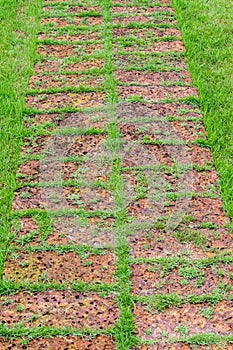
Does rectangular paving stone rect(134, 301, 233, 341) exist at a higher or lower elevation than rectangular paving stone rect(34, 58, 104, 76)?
lower

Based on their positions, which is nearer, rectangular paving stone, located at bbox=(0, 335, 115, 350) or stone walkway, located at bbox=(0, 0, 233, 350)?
rectangular paving stone, located at bbox=(0, 335, 115, 350)

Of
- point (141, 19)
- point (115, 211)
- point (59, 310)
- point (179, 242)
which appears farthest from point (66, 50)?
point (59, 310)

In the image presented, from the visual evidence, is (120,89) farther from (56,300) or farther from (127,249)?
(56,300)

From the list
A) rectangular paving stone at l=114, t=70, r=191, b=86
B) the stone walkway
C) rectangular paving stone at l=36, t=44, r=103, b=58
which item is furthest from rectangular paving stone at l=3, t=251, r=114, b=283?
rectangular paving stone at l=36, t=44, r=103, b=58

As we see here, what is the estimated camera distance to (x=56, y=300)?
3.24 metres

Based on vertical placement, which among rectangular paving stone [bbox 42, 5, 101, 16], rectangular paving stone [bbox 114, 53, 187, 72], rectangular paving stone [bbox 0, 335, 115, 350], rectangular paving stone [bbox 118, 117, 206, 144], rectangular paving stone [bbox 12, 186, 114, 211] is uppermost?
rectangular paving stone [bbox 42, 5, 101, 16]

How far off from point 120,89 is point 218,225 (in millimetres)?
1598

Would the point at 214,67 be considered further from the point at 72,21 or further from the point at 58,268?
the point at 58,268

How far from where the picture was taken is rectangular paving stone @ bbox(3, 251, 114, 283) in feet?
11.0

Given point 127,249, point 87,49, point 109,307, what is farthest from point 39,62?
point 109,307

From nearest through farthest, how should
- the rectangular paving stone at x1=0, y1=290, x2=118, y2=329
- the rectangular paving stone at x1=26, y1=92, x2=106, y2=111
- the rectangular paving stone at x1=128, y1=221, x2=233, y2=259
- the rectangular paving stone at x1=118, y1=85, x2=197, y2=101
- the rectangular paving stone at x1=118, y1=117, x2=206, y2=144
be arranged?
the rectangular paving stone at x1=0, y1=290, x2=118, y2=329 → the rectangular paving stone at x1=128, y1=221, x2=233, y2=259 → the rectangular paving stone at x1=118, y1=117, x2=206, y2=144 → the rectangular paving stone at x1=26, y1=92, x2=106, y2=111 → the rectangular paving stone at x1=118, y1=85, x2=197, y2=101

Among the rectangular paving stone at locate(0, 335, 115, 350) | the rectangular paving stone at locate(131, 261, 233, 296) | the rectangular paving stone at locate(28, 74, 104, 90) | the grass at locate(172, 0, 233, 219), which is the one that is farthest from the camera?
the rectangular paving stone at locate(28, 74, 104, 90)

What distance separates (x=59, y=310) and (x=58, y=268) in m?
0.30

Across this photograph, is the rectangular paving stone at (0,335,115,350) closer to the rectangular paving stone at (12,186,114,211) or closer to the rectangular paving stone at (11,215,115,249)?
the rectangular paving stone at (11,215,115,249)
